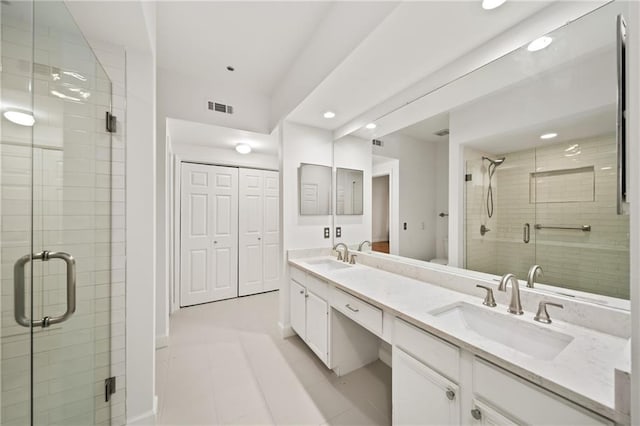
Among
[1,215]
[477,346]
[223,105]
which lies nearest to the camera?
[477,346]

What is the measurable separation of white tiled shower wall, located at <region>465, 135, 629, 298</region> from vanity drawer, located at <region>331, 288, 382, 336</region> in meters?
0.72

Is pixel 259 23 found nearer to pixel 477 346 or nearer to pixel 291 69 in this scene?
pixel 291 69

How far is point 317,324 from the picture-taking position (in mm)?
2025

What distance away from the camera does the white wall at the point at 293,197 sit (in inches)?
102

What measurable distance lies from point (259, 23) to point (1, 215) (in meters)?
1.94

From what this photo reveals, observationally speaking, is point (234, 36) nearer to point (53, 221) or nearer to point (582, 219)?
point (53, 221)

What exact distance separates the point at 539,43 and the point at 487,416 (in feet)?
5.54

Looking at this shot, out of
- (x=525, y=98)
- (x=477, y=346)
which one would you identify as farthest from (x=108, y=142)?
(x=525, y=98)

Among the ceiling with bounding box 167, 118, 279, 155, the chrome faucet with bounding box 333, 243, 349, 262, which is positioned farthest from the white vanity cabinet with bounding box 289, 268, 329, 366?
the ceiling with bounding box 167, 118, 279, 155

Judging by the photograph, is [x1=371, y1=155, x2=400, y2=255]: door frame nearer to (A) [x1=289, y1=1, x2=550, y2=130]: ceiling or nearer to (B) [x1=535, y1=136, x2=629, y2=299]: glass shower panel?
(A) [x1=289, y1=1, x2=550, y2=130]: ceiling

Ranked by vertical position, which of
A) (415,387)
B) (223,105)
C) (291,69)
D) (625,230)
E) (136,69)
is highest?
(291,69)

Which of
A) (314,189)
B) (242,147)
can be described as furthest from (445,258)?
(242,147)

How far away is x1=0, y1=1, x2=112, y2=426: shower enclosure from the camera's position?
3.40ft

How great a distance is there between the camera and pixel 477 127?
1476mm
